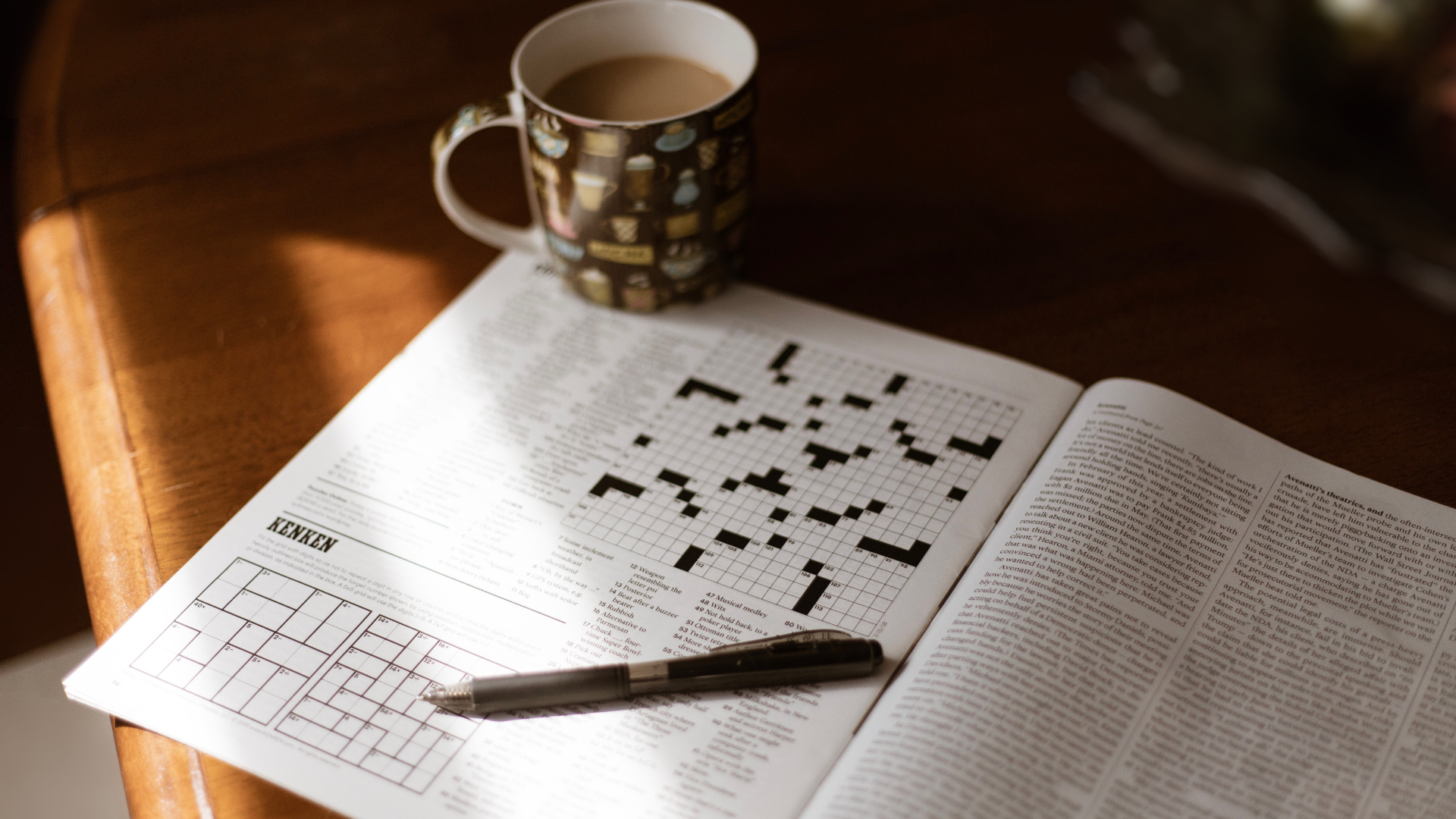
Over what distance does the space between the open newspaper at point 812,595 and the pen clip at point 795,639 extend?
18 millimetres

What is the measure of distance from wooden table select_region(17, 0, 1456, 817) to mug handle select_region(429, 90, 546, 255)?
4 cm

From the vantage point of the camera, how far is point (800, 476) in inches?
26.8

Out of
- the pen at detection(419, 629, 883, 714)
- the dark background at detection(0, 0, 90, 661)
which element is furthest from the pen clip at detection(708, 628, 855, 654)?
the dark background at detection(0, 0, 90, 661)

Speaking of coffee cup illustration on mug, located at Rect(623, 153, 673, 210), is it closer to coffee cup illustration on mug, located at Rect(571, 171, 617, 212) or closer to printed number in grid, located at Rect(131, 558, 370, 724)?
coffee cup illustration on mug, located at Rect(571, 171, 617, 212)

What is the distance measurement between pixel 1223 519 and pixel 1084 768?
0.19 m

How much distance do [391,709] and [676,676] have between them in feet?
0.49

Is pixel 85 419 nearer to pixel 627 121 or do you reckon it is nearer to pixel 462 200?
pixel 462 200

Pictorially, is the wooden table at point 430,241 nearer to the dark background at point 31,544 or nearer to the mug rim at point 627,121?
the mug rim at point 627,121

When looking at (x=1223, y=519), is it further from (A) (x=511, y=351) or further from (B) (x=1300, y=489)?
(A) (x=511, y=351)

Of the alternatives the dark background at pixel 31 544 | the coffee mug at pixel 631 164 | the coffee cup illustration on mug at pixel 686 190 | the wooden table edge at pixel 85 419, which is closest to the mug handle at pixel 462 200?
the coffee mug at pixel 631 164

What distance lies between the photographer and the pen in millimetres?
552

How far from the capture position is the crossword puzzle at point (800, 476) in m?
0.62

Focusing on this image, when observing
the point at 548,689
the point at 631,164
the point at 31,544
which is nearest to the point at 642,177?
the point at 631,164

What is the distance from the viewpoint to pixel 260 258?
0.83m
